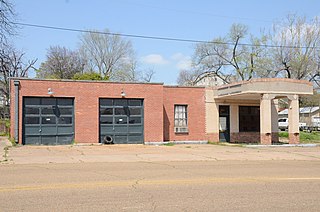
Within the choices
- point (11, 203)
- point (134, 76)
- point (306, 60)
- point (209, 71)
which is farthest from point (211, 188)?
point (134, 76)

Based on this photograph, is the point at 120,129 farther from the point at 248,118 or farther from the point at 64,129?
the point at 248,118

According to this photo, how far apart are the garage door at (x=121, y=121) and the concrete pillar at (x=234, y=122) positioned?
7.82 meters

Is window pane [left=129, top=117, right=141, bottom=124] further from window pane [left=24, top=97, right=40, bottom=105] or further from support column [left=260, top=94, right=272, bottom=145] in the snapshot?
support column [left=260, top=94, right=272, bottom=145]

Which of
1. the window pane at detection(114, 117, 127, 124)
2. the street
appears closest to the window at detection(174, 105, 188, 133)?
the window pane at detection(114, 117, 127, 124)

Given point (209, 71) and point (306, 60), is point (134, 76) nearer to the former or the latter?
point (209, 71)

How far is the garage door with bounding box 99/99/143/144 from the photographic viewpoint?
27953 mm

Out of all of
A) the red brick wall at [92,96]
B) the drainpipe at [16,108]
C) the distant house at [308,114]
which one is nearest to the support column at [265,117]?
the red brick wall at [92,96]

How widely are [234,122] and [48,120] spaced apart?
1436 centimetres

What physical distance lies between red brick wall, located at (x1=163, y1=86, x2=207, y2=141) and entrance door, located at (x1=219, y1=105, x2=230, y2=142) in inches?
67.7

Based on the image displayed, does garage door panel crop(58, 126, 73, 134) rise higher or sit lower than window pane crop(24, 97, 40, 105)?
lower

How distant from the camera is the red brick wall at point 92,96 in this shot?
26156mm

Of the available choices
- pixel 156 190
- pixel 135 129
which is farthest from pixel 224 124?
pixel 156 190

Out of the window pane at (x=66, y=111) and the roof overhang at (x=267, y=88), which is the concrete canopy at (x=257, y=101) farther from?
the window pane at (x=66, y=111)

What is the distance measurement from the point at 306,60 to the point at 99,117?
31.5 m
